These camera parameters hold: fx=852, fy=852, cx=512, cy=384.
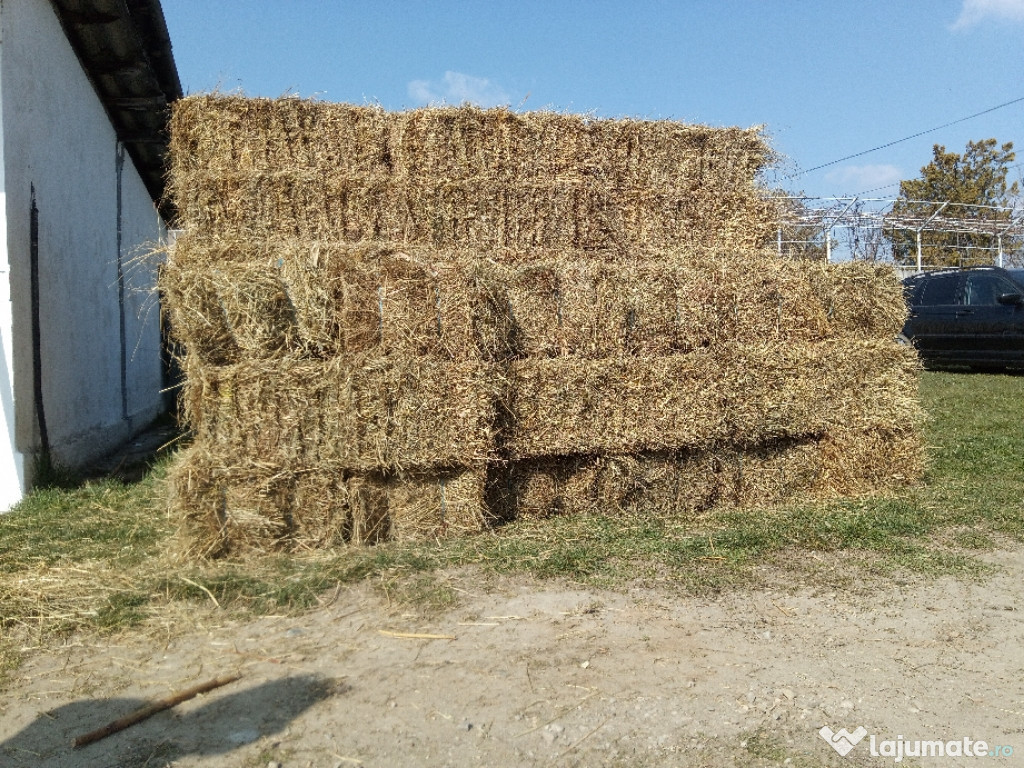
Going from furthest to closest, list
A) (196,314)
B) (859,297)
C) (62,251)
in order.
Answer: (62,251)
(859,297)
(196,314)

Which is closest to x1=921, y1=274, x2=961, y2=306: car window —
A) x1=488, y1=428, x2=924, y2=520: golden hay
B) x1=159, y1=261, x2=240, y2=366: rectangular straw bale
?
x1=488, y1=428, x2=924, y2=520: golden hay

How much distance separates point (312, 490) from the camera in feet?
18.3

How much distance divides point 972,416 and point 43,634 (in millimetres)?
10398

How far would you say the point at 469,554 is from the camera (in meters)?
5.46

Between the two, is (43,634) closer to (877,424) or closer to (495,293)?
(495,293)

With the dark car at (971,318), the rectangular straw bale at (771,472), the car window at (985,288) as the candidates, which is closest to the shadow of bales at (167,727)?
the rectangular straw bale at (771,472)

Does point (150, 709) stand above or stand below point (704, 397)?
below

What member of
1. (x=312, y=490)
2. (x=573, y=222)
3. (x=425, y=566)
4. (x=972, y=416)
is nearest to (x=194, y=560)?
(x=312, y=490)

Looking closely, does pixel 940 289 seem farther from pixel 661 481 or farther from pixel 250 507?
pixel 250 507

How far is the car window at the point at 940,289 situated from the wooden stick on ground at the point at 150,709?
52.9ft

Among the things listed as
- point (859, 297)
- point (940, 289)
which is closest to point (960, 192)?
point (940, 289)

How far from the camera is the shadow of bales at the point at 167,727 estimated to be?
10.3 ft

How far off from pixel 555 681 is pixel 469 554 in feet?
5.98

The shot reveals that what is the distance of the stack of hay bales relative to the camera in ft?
18.0
